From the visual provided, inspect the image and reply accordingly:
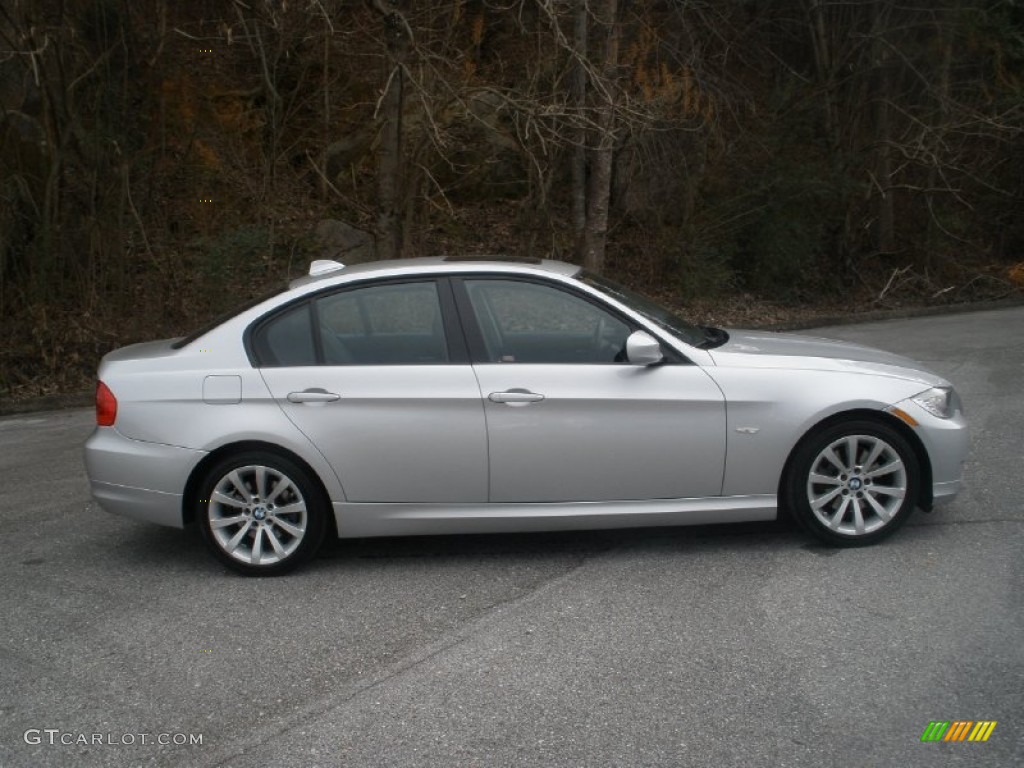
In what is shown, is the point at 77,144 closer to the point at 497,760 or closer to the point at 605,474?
the point at 605,474

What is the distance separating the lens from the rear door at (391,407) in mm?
5398

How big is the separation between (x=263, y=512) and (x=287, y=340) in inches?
36.6

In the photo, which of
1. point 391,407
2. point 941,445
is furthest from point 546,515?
point 941,445

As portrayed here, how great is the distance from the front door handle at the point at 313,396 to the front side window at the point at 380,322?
0.20 metres

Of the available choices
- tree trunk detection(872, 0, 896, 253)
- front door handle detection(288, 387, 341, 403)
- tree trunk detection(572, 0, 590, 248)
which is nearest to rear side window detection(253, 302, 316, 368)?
front door handle detection(288, 387, 341, 403)

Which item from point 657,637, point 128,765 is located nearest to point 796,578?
point 657,637

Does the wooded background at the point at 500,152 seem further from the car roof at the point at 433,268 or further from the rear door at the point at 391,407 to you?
the rear door at the point at 391,407

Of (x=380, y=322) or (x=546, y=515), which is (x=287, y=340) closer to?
(x=380, y=322)

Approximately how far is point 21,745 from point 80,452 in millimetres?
5507

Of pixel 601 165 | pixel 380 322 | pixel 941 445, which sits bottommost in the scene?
pixel 941 445

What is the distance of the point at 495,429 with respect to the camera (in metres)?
5.38

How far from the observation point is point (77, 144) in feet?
44.8

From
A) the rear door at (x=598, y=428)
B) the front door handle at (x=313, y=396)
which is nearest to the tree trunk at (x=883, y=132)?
the rear door at (x=598, y=428)

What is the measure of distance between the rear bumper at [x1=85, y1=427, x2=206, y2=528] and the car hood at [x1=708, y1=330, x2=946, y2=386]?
291cm
